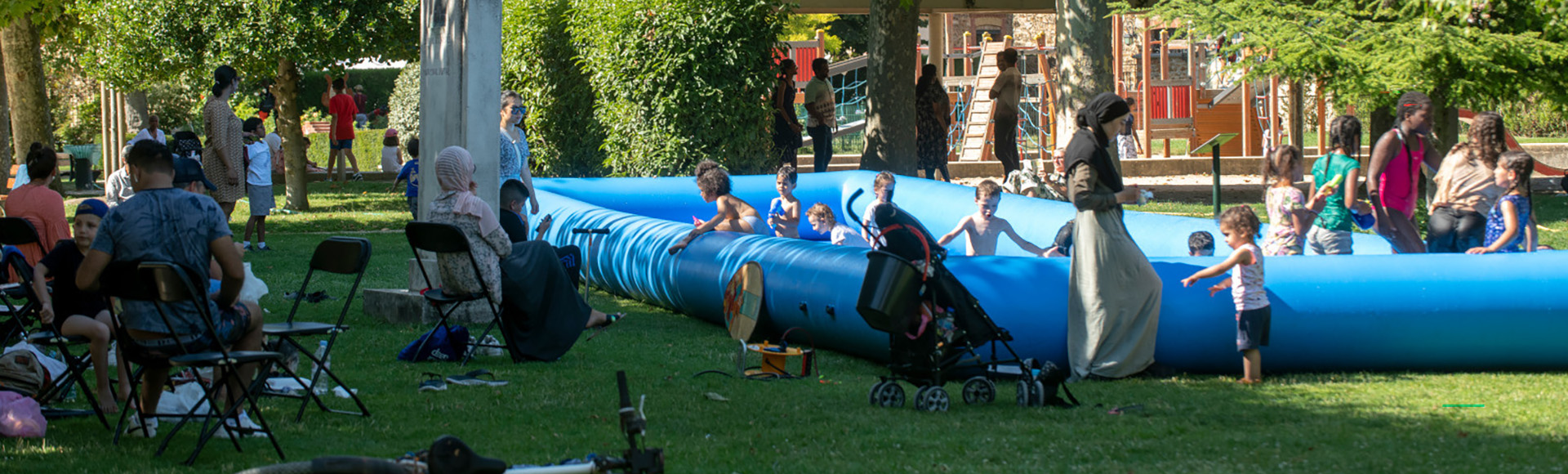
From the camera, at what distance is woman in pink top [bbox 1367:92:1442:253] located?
325 inches

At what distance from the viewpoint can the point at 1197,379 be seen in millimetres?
6703

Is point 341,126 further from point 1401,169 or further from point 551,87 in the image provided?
point 1401,169

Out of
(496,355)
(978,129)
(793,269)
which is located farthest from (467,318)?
(978,129)

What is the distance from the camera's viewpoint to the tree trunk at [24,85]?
2078cm

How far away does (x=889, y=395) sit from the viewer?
597 cm

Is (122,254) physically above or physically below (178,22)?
below

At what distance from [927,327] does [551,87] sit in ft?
42.7

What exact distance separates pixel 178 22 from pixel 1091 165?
39.8 ft

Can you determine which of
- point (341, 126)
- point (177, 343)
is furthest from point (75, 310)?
point (341, 126)

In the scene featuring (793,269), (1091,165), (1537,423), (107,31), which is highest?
(107,31)

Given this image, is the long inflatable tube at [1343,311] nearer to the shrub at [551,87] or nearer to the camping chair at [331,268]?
the camping chair at [331,268]

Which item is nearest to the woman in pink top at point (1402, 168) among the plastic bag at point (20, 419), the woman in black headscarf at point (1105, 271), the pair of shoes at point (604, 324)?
the woman in black headscarf at point (1105, 271)

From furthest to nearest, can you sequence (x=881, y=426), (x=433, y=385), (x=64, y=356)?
(x=433, y=385) < (x=64, y=356) < (x=881, y=426)

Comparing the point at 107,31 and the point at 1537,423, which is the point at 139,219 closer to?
the point at 1537,423
